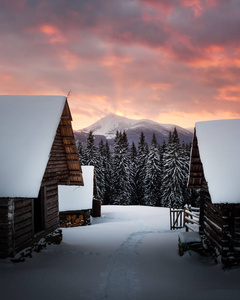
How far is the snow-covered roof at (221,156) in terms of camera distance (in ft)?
31.6

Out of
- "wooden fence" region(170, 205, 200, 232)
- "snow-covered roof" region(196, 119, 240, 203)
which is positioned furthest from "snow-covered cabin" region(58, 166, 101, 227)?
"snow-covered roof" region(196, 119, 240, 203)

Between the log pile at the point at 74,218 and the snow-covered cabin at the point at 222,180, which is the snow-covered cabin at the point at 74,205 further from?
the snow-covered cabin at the point at 222,180

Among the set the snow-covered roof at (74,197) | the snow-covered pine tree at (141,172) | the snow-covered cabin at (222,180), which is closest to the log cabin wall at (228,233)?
the snow-covered cabin at (222,180)

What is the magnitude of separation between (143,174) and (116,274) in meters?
46.0

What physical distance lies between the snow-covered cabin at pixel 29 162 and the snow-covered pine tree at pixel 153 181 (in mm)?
37770

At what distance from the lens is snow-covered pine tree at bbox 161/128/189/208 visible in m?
45.0

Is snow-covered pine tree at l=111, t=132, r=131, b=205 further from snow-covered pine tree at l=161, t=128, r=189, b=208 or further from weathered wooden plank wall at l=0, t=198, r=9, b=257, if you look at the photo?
weathered wooden plank wall at l=0, t=198, r=9, b=257

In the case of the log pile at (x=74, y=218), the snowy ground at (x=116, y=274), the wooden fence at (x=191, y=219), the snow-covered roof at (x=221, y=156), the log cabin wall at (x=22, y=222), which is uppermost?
the snow-covered roof at (x=221, y=156)

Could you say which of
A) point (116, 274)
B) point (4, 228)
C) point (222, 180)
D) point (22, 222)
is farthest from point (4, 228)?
point (222, 180)

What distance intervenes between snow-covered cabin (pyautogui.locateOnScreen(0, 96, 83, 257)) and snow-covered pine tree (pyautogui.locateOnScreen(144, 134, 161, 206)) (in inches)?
1487

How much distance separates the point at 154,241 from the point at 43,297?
8241mm

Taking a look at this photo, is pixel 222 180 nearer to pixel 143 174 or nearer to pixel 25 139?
pixel 25 139

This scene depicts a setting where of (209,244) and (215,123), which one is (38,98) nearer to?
(215,123)

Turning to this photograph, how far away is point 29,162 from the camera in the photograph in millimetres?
9938
